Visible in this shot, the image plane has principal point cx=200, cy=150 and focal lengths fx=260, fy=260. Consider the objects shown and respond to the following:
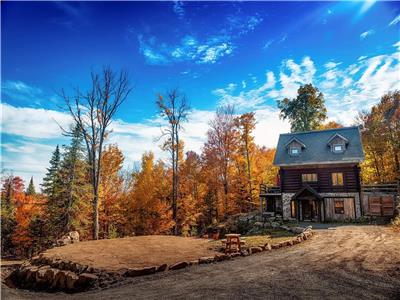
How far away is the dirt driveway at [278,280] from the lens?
591cm

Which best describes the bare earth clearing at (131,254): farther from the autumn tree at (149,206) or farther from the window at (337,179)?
the window at (337,179)

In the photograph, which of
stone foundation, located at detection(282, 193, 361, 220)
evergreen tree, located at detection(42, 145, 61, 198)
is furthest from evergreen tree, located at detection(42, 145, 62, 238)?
stone foundation, located at detection(282, 193, 361, 220)

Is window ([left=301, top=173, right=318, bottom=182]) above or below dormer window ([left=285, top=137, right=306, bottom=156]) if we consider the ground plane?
below

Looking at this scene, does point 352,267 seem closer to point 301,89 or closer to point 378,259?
point 378,259

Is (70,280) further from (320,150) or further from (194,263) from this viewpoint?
(320,150)

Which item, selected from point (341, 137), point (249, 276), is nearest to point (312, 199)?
point (341, 137)

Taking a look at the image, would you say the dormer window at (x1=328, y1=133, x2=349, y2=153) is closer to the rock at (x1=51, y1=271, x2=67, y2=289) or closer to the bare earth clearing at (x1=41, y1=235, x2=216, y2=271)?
the bare earth clearing at (x1=41, y1=235, x2=216, y2=271)

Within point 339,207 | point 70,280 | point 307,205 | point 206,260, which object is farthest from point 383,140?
point 70,280

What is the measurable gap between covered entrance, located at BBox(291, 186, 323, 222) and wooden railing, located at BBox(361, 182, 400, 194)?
428cm

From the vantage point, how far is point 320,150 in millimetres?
27109

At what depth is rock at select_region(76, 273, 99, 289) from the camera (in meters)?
7.87

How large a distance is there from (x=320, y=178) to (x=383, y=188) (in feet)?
17.5

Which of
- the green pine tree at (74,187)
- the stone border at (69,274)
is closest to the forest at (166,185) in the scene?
the green pine tree at (74,187)

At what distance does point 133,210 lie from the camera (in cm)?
2725
